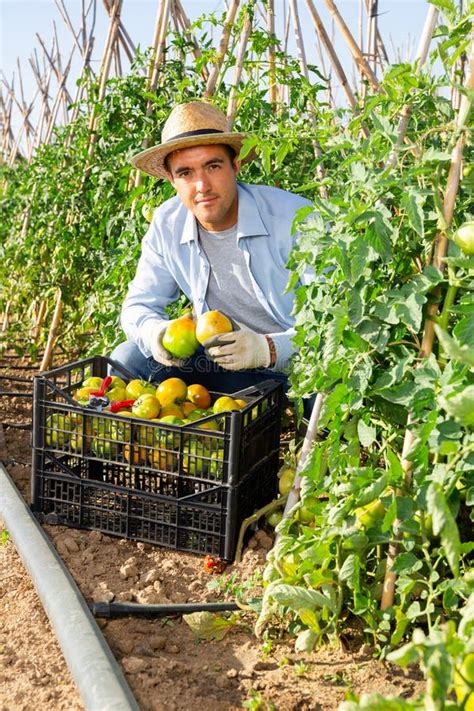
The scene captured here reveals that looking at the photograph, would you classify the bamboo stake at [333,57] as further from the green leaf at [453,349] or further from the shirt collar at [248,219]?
the green leaf at [453,349]

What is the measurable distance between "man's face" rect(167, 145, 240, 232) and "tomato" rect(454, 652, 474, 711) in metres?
1.79

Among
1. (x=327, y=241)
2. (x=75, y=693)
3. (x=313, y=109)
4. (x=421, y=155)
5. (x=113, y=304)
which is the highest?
(x=313, y=109)

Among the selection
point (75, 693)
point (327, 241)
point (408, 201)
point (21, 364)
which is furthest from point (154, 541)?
point (21, 364)

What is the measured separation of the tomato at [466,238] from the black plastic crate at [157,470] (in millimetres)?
823

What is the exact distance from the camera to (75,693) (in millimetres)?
1725

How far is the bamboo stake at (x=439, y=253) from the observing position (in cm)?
156

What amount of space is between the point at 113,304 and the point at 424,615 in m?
2.10

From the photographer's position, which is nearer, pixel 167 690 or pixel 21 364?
pixel 167 690

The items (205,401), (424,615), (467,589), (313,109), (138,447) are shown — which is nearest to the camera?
(467,589)

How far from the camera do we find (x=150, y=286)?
3.00 m

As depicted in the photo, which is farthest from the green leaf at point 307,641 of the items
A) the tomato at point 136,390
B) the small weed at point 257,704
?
the tomato at point 136,390

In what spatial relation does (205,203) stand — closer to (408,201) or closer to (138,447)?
(138,447)

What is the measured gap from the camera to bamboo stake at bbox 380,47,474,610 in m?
1.56

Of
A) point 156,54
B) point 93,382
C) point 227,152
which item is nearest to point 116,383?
point 93,382
